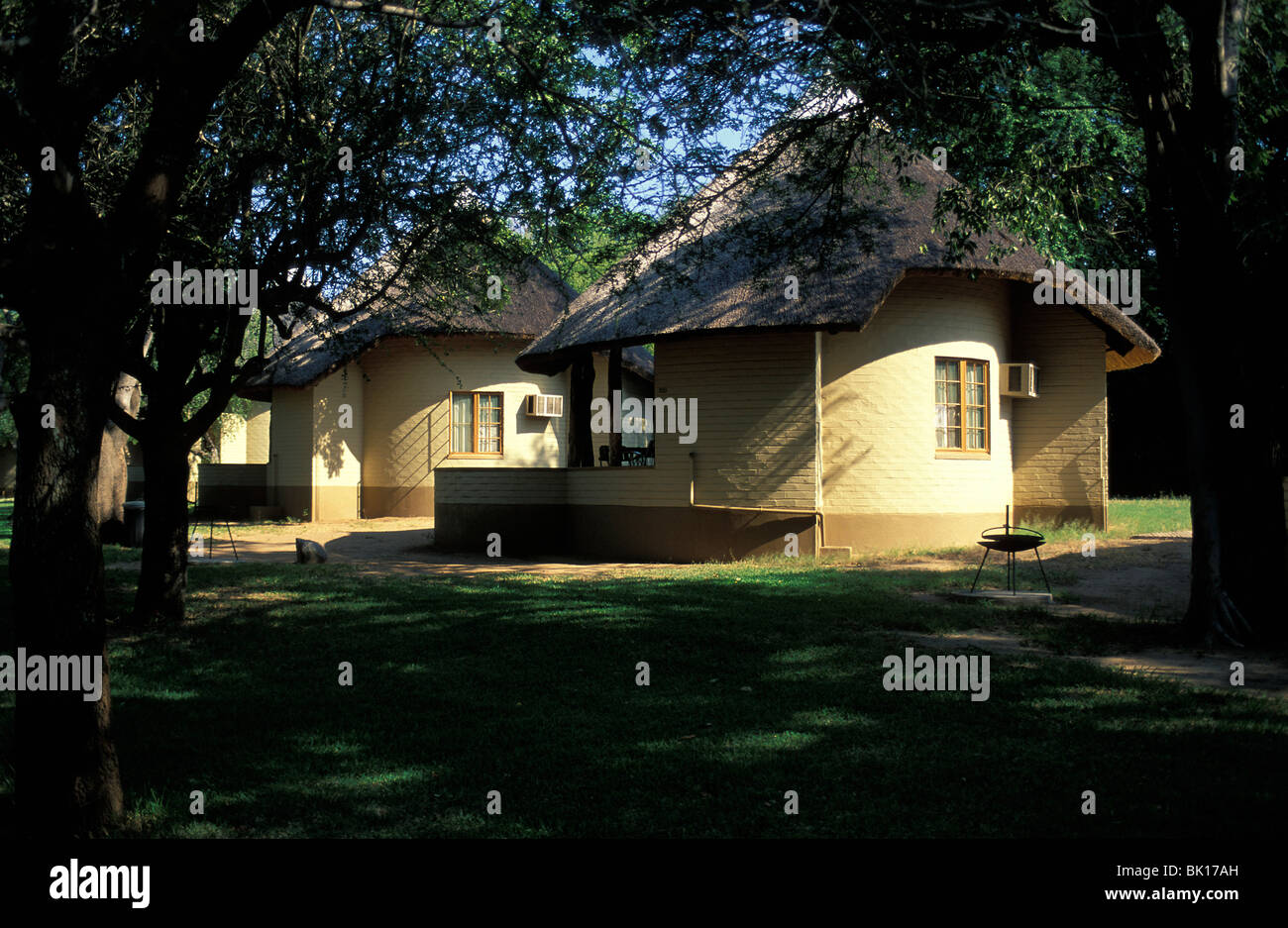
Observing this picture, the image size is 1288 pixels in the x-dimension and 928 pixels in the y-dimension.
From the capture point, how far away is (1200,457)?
927 cm

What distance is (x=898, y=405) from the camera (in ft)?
52.1

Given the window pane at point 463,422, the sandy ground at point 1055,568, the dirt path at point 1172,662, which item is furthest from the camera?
the window pane at point 463,422

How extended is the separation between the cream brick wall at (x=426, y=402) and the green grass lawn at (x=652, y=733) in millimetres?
13973

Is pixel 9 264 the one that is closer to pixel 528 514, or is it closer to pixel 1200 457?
pixel 1200 457

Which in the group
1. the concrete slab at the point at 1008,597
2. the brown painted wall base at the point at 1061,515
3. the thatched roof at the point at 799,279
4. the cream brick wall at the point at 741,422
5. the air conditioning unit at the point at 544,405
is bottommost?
the concrete slab at the point at 1008,597

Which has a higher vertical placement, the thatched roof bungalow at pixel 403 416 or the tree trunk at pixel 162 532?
the thatched roof bungalow at pixel 403 416

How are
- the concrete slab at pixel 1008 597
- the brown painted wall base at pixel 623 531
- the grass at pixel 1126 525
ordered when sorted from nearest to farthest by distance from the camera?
the concrete slab at pixel 1008 597 → the brown painted wall base at pixel 623 531 → the grass at pixel 1126 525

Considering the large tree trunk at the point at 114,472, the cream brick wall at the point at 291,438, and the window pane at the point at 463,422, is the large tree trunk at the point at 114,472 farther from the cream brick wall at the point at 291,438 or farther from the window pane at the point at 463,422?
the window pane at the point at 463,422

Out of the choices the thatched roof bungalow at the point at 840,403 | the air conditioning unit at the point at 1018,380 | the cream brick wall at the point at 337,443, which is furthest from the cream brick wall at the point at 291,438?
the air conditioning unit at the point at 1018,380

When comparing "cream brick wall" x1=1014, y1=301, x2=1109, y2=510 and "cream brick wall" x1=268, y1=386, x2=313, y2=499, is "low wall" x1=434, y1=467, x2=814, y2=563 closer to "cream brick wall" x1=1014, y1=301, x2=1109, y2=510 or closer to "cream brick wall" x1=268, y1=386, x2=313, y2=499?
"cream brick wall" x1=1014, y1=301, x2=1109, y2=510

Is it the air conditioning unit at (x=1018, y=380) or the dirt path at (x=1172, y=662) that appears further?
the air conditioning unit at (x=1018, y=380)

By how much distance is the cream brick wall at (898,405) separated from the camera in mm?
15703

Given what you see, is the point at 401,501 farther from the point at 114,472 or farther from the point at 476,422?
the point at 114,472

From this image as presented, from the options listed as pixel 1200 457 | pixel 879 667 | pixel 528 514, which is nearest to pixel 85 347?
pixel 879 667
